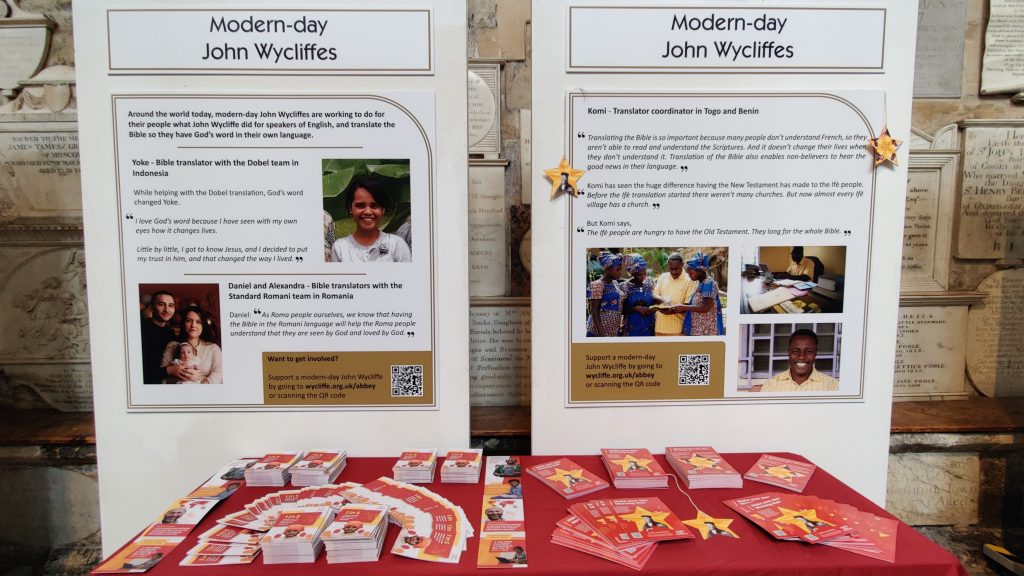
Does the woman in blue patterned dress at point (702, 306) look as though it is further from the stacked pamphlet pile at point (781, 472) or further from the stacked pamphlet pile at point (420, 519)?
the stacked pamphlet pile at point (420, 519)

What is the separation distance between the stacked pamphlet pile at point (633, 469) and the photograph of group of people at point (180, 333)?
1525 mm

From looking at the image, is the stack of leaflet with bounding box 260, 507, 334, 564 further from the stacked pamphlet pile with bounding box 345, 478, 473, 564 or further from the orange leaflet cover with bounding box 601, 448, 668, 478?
the orange leaflet cover with bounding box 601, 448, 668, 478

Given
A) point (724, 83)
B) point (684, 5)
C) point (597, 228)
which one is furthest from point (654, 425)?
point (684, 5)

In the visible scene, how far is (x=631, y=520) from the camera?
52.2 inches

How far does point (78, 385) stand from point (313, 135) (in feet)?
7.42

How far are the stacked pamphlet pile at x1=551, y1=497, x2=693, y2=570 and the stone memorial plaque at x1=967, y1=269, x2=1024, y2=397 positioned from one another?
266 cm

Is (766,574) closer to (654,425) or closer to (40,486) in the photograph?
(654,425)

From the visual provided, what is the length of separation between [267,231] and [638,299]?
4.79 feet

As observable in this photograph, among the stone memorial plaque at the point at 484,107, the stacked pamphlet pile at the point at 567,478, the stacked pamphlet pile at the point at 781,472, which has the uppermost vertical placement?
the stone memorial plaque at the point at 484,107

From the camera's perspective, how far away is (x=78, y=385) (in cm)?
262

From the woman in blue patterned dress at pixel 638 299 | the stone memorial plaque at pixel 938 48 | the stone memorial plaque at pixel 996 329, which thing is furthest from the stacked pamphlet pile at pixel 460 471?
the stone memorial plaque at pixel 938 48

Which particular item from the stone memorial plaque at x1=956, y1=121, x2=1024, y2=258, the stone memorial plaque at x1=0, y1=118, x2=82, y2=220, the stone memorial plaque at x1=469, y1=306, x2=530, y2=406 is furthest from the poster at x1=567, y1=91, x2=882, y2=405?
the stone memorial plaque at x1=0, y1=118, x2=82, y2=220

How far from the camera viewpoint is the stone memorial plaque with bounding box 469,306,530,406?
2.54 metres

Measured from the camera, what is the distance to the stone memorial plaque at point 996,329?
8.93 ft
